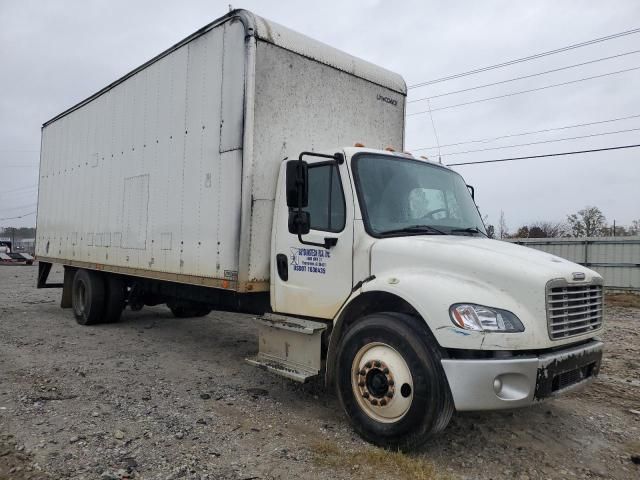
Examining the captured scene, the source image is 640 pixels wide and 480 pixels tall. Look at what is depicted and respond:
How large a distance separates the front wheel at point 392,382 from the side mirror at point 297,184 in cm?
120

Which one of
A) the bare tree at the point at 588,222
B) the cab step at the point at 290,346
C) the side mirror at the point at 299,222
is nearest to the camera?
the side mirror at the point at 299,222

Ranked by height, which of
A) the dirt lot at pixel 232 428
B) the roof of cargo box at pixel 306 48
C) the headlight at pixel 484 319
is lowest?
the dirt lot at pixel 232 428

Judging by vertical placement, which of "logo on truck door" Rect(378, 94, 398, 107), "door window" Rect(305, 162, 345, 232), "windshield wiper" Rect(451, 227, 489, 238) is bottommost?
"windshield wiper" Rect(451, 227, 489, 238)

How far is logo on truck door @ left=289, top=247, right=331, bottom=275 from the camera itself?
15.4 feet

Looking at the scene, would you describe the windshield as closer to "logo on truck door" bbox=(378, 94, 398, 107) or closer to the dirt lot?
"logo on truck door" bbox=(378, 94, 398, 107)

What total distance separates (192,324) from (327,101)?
5.57 m

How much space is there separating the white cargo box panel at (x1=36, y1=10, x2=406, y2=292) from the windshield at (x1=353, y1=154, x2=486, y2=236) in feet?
Answer: 3.69

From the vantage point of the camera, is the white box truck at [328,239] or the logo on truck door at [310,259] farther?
the logo on truck door at [310,259]

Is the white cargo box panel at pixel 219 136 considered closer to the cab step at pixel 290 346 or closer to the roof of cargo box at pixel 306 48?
the roof of cargo box at pixel 306 48

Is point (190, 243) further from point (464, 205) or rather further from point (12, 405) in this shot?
point (464, 205)

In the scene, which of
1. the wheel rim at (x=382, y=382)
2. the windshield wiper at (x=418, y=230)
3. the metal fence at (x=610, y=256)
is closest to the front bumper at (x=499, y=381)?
the wheel rim at (x=382, y=382)

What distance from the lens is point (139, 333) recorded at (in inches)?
335

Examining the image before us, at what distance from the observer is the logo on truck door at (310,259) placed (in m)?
4.70

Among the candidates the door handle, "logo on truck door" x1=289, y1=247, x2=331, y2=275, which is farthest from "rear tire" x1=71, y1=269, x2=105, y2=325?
"logo on truck door" x1=289, y1=247, x2=331, y2=275
